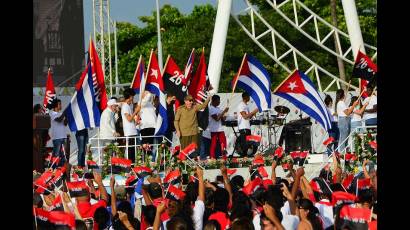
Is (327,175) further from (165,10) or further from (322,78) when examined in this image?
(165,10)

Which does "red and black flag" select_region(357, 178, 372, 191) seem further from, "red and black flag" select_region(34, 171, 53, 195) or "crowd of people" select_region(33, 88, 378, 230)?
"red and black flag" select_region(34, 171, 53, 195)

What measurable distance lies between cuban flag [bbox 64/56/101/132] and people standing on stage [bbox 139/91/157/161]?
77cm

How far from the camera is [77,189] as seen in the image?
12898 mm

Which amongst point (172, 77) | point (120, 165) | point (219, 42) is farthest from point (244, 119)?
point (219, 42)

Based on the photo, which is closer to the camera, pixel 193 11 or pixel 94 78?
pixel 94 78

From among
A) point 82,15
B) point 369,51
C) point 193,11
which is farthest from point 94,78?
point 193,11

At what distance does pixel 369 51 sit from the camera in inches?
1829

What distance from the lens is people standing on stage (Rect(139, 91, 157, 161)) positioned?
20234 mm

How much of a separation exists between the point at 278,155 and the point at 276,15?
103 ft

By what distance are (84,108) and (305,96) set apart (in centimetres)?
396

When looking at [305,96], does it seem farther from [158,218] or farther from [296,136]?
[158,218]

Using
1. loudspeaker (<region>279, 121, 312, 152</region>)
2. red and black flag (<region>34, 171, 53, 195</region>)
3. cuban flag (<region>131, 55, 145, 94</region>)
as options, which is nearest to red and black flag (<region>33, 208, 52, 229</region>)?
red and black flag (<region>34, 171, 53, 195</region>)

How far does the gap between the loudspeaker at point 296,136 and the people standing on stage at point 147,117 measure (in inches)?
188

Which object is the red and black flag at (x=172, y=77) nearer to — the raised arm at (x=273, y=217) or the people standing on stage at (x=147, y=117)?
the people standing on stage at (x=147, y=117)
